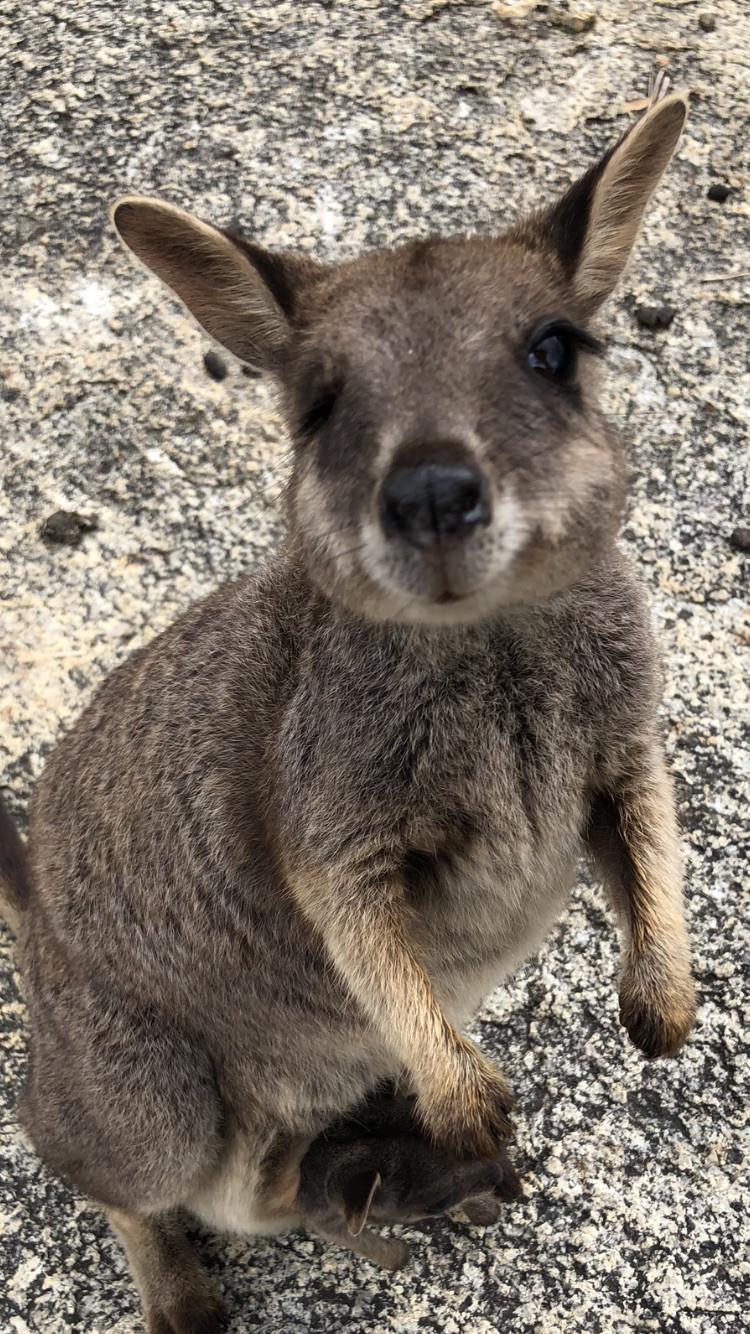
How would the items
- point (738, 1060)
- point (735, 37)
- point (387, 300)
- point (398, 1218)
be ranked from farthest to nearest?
point (735, 37), point (738, 1060), point (398, 1218), point (387, 300)

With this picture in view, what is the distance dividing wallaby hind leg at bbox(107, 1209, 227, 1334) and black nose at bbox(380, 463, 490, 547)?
7.35ft

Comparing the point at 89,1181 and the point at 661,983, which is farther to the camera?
the point at 89,1181

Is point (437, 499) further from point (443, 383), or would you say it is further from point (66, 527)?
point (66, 527)

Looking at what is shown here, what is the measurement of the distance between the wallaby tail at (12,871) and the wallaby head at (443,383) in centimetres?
152

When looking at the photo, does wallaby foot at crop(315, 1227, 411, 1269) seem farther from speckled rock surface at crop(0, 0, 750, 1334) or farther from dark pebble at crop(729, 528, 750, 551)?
dark pebble at crop(729, 528, 750, 551)

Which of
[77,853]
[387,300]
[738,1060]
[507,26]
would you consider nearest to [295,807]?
[77,853]

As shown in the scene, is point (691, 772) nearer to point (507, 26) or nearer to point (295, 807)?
point (295, 807)

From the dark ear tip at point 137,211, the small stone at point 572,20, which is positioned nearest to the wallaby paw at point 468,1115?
the dark ear tip at point 137,211

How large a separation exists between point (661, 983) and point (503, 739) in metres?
0.66

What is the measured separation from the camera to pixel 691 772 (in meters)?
3.95

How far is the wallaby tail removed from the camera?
363 centimetres

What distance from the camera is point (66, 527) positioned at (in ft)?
14.7

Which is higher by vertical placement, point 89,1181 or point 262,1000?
point 262,1000

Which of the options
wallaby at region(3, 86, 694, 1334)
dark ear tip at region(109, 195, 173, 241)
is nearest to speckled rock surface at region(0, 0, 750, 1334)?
wallaby at region(3, 86, 694, 1334)
